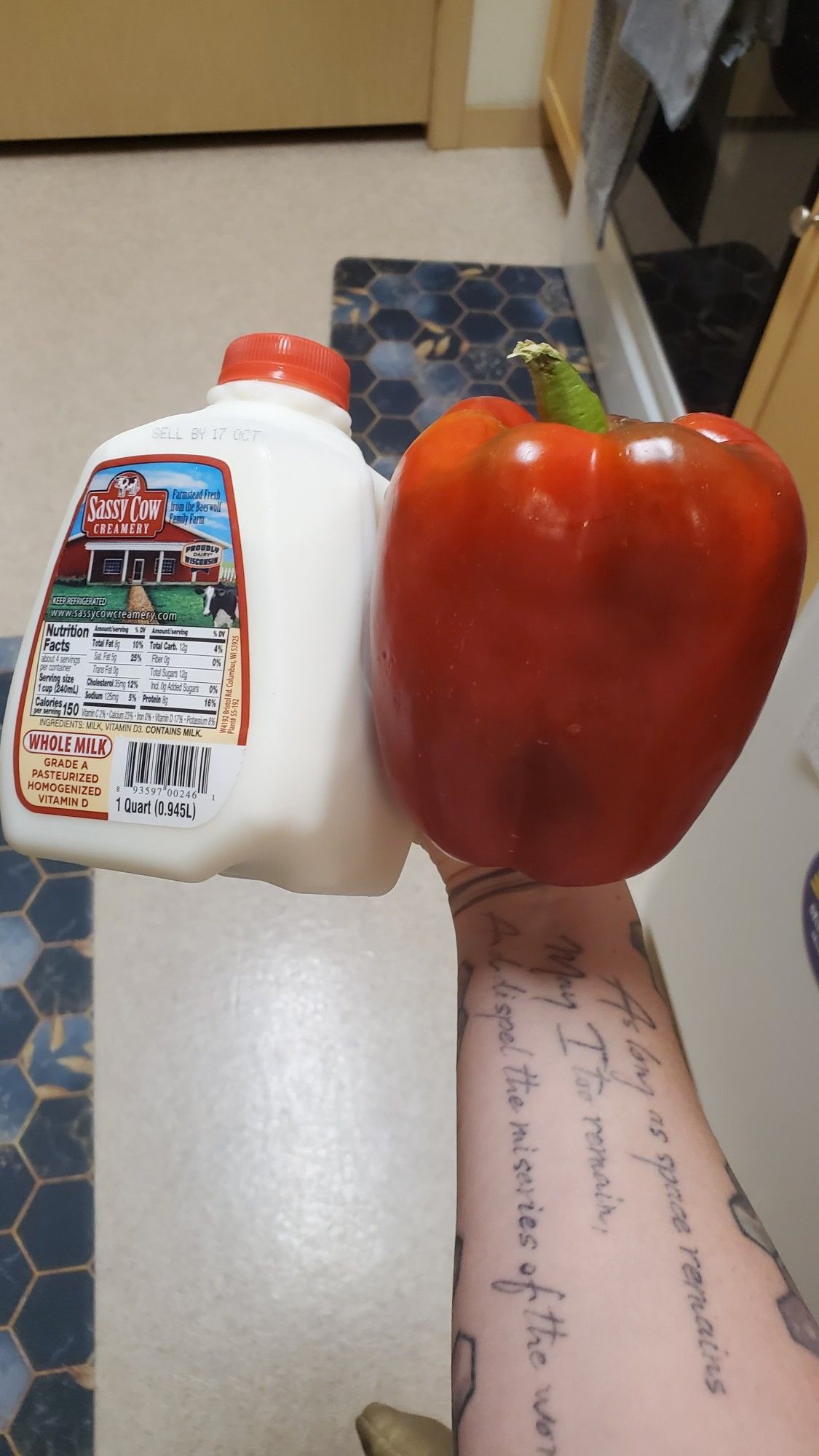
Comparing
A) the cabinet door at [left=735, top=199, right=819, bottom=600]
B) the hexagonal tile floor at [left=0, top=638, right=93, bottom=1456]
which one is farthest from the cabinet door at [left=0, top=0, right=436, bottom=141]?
the hexagonal tile floor at [left=0, top=638, right=93, bottom=1456]

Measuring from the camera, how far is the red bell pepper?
36cm

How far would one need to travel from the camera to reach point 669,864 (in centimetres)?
90

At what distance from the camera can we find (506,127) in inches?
70.2

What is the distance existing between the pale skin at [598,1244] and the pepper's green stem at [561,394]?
299mm

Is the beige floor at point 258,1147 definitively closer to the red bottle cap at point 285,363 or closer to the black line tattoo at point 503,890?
the black line tattoo at point 503,890

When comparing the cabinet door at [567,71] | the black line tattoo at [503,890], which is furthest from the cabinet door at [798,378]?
the cabinet door at [567,71]

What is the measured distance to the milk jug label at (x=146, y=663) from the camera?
424 mm

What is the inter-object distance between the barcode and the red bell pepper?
0.09 metres

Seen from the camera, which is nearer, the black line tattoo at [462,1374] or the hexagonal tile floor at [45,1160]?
the black line tattoo at [462,1374]

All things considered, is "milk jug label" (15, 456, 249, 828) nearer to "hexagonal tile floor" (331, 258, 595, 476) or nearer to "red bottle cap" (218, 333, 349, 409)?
"red bottle cap" (218, 333, 349, 409)

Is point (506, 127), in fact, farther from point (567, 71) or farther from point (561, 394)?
point (561, 394)

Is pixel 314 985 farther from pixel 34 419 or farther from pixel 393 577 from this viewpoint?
pixel 34 419

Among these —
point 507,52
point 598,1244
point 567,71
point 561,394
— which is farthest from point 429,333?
point 598,1244

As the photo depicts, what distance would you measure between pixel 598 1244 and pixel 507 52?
194 centimetres
